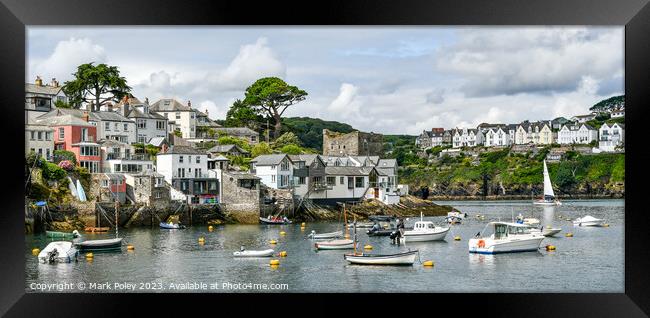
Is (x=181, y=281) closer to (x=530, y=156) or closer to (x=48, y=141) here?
(x=48, y=141)

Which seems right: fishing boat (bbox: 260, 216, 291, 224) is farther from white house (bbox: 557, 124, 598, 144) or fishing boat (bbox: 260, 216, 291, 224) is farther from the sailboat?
white house (bbox: 557, 124, 598, 144)

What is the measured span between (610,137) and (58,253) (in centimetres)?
1852

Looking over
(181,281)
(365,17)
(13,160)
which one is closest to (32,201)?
(181,281)

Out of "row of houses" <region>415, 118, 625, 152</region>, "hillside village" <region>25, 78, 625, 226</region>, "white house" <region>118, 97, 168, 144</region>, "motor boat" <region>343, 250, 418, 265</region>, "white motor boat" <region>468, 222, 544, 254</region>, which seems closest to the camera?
"motor boat" <region>343, 250, 418, 265</region>

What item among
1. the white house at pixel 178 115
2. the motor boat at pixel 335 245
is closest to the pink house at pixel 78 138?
the white house at pixel 178 115

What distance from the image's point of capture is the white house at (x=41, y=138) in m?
20.5

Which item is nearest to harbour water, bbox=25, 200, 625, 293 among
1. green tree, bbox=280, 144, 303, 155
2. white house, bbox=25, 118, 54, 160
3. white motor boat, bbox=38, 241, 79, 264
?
white motor boat, bbox=38, 241, 79, 264

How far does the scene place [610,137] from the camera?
2516cm

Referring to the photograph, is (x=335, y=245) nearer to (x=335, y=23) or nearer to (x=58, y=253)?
(x=58, y=253)

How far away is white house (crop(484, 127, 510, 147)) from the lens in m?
27.1

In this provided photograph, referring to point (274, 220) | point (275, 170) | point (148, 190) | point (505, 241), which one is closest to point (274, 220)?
point (274, 220)

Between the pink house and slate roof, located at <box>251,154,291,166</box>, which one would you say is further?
slate roof, located at <box>251,154,291,166</box>

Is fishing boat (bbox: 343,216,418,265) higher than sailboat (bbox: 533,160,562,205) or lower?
lower

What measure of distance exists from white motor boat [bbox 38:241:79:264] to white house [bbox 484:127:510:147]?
16.7 m
